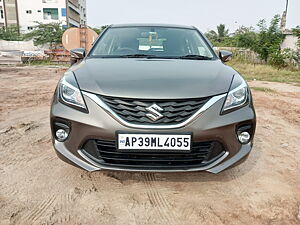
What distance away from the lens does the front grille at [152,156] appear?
1.74 meters

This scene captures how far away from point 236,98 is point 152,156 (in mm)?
725

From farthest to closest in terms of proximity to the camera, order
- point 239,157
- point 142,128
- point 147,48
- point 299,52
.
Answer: point 299,52 < point 147,48 < point 239,157 < point 142,128

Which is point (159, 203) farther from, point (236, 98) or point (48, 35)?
point (48, 35)

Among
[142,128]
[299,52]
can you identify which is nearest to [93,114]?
[142,128]

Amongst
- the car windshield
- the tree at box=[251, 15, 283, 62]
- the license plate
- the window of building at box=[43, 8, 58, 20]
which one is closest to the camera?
the license plate

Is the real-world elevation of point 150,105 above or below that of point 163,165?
above

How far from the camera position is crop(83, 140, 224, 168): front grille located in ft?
5.70

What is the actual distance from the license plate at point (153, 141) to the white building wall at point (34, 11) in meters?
43.5

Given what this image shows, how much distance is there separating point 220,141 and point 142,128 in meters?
0.54

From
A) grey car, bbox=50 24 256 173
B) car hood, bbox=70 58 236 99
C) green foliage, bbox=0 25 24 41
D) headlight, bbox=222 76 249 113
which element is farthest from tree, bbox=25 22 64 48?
headlight, bbox=222 76 249 113

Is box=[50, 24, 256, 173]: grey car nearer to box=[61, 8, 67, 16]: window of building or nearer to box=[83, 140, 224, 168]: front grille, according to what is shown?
box=[83, 140, 224, 168]: front grille

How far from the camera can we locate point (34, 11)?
1598 inches

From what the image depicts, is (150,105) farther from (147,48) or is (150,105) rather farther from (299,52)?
(299,52)

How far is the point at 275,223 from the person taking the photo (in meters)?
1.70
